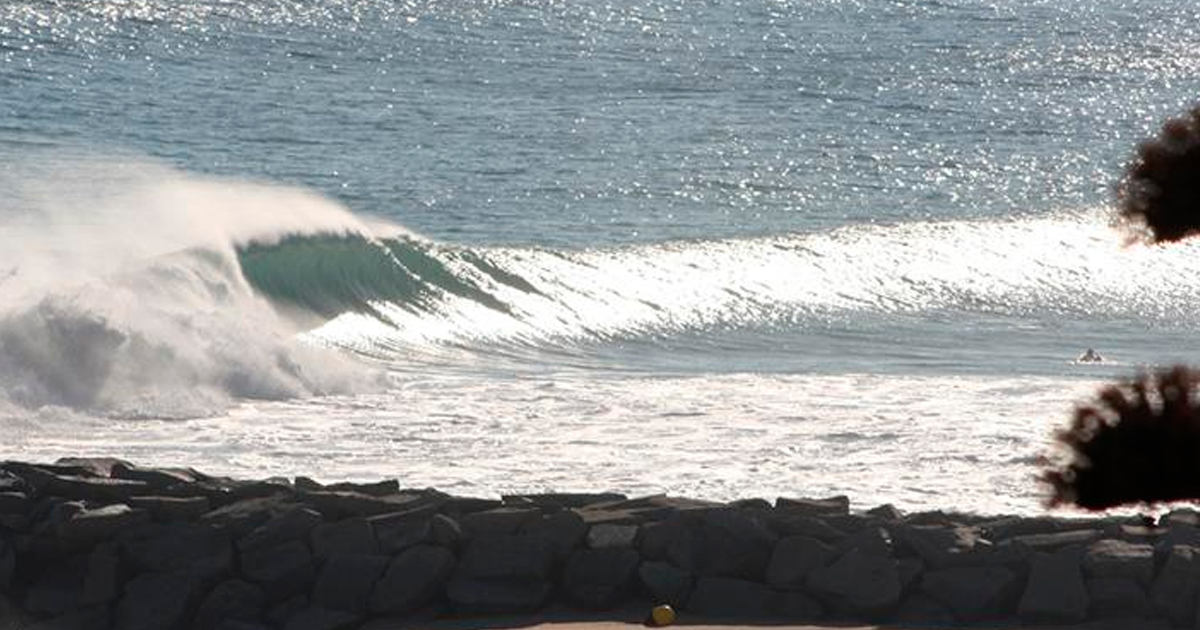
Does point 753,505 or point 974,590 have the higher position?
point 753,505

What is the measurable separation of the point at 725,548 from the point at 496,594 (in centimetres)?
89

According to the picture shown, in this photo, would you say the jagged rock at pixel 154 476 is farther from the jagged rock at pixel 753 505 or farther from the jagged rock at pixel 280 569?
the jagged rock at pixel 753 505

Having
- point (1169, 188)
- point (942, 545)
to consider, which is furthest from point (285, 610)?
point (1169, 188)

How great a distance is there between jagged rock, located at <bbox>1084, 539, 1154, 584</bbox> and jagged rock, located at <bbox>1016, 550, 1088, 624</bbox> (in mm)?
52

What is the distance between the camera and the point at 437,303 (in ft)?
86.0

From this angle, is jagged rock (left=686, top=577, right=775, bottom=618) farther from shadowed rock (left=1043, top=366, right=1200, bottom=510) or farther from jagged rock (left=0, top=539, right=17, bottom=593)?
shadowed rock (left=1043, top=366, right=1200, bottom=510)

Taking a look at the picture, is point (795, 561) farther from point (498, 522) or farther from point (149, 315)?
point (149, 315)

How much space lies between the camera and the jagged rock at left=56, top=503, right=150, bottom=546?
417 inches

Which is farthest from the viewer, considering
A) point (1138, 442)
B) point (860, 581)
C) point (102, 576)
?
point (102, 576)

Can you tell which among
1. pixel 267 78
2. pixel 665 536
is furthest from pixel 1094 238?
pixel 665 536

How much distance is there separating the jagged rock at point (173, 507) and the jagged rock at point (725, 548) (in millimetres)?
1889

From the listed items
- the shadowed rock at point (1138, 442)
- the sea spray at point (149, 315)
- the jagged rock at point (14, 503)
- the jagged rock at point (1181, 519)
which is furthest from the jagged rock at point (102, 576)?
the shadowed rock at point (1138, 442)

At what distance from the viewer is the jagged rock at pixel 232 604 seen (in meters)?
10.4

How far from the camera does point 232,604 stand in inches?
412
